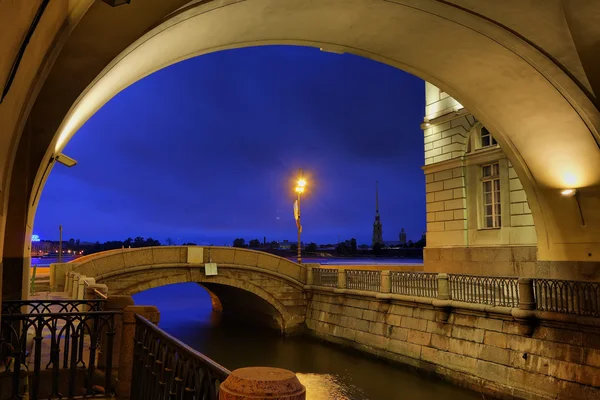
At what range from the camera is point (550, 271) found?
39.9ft

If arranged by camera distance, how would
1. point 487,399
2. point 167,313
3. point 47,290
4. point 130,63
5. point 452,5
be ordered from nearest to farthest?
point 130,63 < point 452,5 < point 487,399 < point 47,290 < point 167,313

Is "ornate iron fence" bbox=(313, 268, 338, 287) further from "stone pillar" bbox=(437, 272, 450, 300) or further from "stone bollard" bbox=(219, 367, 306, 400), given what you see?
"stone bollard" bbox=(219, 367, 306, 400)

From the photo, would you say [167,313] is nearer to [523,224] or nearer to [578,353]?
[523,224]

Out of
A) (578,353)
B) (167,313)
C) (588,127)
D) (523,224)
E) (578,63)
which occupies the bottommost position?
(167,313)

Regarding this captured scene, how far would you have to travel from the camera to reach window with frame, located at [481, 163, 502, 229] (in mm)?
17062

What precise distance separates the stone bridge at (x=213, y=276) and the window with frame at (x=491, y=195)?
8133 millimetres

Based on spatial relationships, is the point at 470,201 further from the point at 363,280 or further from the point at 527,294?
the point at 527,294

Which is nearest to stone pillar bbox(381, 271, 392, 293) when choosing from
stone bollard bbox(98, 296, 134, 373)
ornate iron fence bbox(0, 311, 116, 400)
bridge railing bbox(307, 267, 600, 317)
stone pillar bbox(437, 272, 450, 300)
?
bridge railing bbox(307, 267, 600, 317)

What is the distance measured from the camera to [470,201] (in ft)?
59.0

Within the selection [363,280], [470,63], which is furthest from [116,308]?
[363,280]

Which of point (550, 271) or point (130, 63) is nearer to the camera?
point (130, 63)

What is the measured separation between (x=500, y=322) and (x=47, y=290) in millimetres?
14818

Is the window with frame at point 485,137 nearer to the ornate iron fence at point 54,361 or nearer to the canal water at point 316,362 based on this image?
the canal water at point 316,362

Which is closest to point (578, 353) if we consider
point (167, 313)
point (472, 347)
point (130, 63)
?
point (472, 347)
